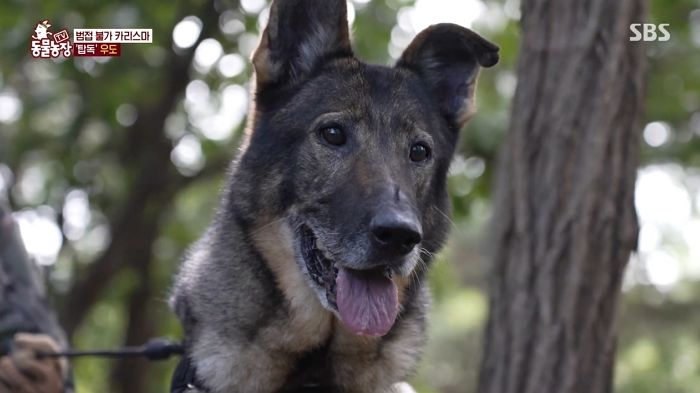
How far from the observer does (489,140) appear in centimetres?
905

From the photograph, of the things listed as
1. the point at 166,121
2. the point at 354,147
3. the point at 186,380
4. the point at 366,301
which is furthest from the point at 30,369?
the point at 166,121

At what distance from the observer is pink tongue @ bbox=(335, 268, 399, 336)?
409cm

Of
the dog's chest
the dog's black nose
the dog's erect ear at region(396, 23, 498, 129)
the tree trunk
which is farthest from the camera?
the tree trunk

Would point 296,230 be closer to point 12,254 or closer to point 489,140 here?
point 12,254

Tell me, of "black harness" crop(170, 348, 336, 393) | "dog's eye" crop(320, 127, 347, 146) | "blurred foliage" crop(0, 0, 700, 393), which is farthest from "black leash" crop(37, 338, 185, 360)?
"blurred foliage" crop(0, 0, 700, 393)

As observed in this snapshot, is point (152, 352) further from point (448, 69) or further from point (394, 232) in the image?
point (448, 69)

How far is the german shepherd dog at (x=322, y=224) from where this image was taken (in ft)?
13.7

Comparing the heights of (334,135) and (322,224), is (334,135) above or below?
above

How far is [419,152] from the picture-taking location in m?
4.58

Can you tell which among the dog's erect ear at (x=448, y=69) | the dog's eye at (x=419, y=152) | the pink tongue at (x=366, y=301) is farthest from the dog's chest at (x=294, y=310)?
the dog's erect ear at (x=448, y=69)

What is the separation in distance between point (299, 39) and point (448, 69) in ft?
2.37

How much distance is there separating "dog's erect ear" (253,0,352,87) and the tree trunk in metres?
1.46

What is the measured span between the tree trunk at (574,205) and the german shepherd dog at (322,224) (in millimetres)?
1036

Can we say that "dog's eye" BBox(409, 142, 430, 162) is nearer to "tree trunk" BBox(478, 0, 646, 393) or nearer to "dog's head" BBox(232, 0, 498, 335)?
"dog's head" BBox(232, 0, 498, 335)
